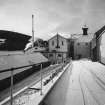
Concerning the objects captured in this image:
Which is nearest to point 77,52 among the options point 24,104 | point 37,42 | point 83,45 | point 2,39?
point 83,45

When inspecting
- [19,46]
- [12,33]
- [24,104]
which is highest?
[12,33]

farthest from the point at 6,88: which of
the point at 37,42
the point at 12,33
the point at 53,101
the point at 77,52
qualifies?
the point at 37,42

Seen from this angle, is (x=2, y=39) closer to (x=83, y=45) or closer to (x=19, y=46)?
(x=19, y=46)

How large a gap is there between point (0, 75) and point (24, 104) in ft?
13.9

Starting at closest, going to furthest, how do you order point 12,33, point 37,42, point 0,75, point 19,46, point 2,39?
1. point 0,75
2. point 2,39
3. point 12,33
4. point 19,46
5. point 37,42

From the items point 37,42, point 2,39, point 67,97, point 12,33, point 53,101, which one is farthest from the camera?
point 37,42

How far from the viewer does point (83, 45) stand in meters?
33.1

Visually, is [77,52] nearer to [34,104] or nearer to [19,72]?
[19,72]

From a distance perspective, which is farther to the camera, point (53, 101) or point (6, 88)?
point (6, 88)

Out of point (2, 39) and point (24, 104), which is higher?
point (2, 39)

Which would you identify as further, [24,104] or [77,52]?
[77,52]

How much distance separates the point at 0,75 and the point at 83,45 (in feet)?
97.9

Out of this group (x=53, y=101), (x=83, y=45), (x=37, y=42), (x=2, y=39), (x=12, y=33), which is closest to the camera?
(x=53, y=101)

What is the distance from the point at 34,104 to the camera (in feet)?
9.04
